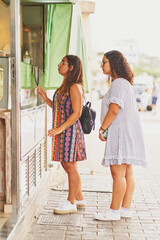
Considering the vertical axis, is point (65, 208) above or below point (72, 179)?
below

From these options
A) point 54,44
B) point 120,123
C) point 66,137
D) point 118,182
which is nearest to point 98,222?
point 118,182

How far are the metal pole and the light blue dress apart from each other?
0.95 m

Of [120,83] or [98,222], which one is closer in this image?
[120,83]

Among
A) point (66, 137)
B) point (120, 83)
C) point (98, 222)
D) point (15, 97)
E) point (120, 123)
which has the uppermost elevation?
point (120, 83)

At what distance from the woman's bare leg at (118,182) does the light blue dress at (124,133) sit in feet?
0.34

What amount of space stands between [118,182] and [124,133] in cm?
54

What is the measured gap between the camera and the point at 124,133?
362 cm

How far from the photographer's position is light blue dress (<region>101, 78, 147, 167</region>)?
358 cm

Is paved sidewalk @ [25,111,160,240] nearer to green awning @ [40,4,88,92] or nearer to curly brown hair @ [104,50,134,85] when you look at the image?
green awning @ [40,4,88,92]

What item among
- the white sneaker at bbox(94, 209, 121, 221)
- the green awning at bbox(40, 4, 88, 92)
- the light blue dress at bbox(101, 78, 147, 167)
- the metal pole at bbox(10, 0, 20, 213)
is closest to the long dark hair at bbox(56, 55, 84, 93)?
the light blue dress at bbox(101, 78, 147, 167)

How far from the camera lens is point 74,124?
12.4ft

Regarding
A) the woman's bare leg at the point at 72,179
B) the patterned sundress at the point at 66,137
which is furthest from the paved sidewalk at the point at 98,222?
the patterned sundress at the point at 66,137

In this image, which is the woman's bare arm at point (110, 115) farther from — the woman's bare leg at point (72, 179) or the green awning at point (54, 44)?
the green awning at point (54, 44)

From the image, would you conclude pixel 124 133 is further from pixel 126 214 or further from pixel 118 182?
pixel 126 214
